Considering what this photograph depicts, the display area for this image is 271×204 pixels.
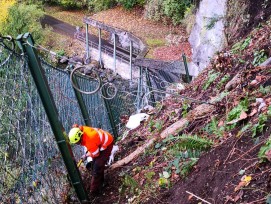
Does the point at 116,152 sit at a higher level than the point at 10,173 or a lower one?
lower

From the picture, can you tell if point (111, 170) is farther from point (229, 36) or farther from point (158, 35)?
point (158, 35)

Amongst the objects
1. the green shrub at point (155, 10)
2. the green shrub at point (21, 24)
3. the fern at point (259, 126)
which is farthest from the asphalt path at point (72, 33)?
the fern at point (259, 126)

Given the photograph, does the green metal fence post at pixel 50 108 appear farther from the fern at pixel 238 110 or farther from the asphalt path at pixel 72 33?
the asphalt path at pixel 72 33

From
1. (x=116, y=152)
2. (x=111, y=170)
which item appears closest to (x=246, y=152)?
(x=111, y=170)

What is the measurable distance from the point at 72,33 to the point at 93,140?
27.0 meters

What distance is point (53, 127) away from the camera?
4.35m

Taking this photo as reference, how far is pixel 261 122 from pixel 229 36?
6417 millimetres

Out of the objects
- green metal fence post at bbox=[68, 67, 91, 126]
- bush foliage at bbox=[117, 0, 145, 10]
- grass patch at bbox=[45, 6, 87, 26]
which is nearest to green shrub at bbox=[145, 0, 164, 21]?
bush foliage at bbox=[117, 0, 145, 10]

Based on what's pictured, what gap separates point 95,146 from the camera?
6000 millimetres

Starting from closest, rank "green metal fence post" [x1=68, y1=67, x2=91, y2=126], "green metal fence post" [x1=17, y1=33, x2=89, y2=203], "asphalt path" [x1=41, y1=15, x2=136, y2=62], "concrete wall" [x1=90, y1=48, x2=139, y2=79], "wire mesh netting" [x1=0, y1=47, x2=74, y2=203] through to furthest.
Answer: "wire mesh netting" [x1=0, y1=47, x2=74, y2=203] < "green metal fence post" [x1=17, y1=33, x2=89, y2=203] < "green metal fence post" [x1=68, y1=67, x2=91, y2=126] < "concrete wall" [x1=90, y1=48, x2=139, y2=79] < "asphalt path" [x1=41, y1=15, x2=136, y2=62]

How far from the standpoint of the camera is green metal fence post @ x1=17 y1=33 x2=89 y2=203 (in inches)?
155

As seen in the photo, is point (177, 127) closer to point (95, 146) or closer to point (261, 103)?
point (95, 146)

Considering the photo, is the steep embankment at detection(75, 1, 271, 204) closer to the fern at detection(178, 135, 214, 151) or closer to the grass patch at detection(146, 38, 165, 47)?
the fern at detection(178, 135, 214, 151)

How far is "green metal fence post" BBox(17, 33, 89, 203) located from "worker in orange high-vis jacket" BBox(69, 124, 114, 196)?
0.69 metres
